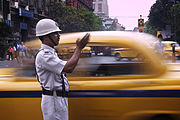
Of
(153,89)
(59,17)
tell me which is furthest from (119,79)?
(59,17)

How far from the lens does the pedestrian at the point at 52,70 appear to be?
8.80 feet

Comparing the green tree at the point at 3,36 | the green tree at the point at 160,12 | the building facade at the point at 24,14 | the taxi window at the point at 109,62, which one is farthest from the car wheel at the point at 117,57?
the green tree at the point at 160,12

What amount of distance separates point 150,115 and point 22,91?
160 centimetres

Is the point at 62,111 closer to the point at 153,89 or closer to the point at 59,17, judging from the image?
the point at 153,89

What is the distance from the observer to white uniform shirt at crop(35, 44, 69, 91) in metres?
2.68

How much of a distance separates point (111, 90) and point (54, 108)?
909 millimetres

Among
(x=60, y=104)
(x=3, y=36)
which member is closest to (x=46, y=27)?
(x=60, y=104)

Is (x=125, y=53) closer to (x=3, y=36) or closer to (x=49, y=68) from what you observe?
(x=49, y=68)

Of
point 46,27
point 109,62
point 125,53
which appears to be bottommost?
point 109,62

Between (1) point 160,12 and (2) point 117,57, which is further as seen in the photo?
(1) point 160,12

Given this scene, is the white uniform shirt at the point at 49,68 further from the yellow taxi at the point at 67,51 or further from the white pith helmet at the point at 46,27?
the yellow taxi at the point at 67,51

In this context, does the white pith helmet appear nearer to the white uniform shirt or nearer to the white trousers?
the white uniform shirt

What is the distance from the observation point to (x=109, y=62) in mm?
3904

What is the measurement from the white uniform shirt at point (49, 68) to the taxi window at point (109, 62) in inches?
34.9
